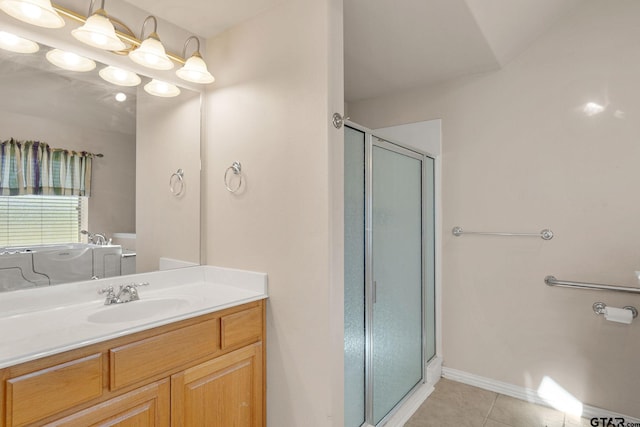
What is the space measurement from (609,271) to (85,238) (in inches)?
112

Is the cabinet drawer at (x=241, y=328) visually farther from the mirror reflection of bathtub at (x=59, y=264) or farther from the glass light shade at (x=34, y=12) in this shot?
the glass light shade at (x=34, y=12)

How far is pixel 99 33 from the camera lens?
141 centimetres

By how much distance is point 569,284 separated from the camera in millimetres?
2070

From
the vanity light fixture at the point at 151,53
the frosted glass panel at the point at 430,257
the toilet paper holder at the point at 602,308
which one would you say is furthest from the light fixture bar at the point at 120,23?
the toilet paper holder at the point at 602,308

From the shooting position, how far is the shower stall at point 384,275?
175 centimetres

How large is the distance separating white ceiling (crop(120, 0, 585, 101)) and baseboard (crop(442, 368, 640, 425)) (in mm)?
2202

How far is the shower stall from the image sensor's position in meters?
1.75

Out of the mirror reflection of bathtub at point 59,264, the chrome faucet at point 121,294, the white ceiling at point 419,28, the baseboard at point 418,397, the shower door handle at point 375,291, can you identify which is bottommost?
the baseboard at point 418,397

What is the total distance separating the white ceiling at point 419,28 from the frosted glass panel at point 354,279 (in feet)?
2.21

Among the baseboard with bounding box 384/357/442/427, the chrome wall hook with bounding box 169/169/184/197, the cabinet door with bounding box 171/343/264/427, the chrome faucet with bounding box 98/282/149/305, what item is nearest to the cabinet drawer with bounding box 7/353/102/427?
the cabinet door with bounding box 171/343/264/427

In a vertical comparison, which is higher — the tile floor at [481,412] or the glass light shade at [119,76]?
the glass light shade at [119,76]

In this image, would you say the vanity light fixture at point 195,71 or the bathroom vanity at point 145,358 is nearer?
the bathroom vanity at point 145,358

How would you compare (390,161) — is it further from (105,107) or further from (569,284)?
(105,107)

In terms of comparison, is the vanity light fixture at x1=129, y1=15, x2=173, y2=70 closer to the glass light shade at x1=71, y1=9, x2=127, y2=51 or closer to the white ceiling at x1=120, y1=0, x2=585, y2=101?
the glass light shade at x1=71, y1=9, x2=127, y2=51
